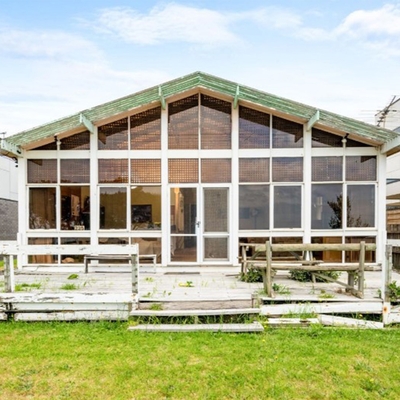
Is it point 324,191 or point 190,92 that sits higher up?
point 190,92

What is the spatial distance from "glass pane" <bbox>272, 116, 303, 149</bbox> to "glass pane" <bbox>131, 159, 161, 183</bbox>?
2.93 m

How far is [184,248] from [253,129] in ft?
11.1

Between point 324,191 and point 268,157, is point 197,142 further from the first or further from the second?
point 324,191

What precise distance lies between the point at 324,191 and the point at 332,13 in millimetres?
7622

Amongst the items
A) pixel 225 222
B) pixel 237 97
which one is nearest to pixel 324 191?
pixel 225 222

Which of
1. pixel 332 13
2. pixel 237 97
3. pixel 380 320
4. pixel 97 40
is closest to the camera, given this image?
pixel 380 320

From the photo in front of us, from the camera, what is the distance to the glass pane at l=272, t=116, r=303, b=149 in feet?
24.1

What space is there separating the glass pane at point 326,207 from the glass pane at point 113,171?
4.63m

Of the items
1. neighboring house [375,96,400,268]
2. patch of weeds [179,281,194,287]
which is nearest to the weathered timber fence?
patch of weeds [179,281,194,287]

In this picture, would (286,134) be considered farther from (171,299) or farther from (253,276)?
(171,299)

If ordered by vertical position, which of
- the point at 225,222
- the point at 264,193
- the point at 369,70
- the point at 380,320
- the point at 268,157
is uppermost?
the point at 369,70

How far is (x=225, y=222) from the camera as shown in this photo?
24.2ft

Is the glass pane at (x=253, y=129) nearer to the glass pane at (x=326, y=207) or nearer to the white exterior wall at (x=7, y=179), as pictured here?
the glass pane at (x=326, y=207)

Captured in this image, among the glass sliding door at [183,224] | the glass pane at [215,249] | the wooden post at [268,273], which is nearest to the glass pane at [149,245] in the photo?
the glass sliding door at [183,224]
